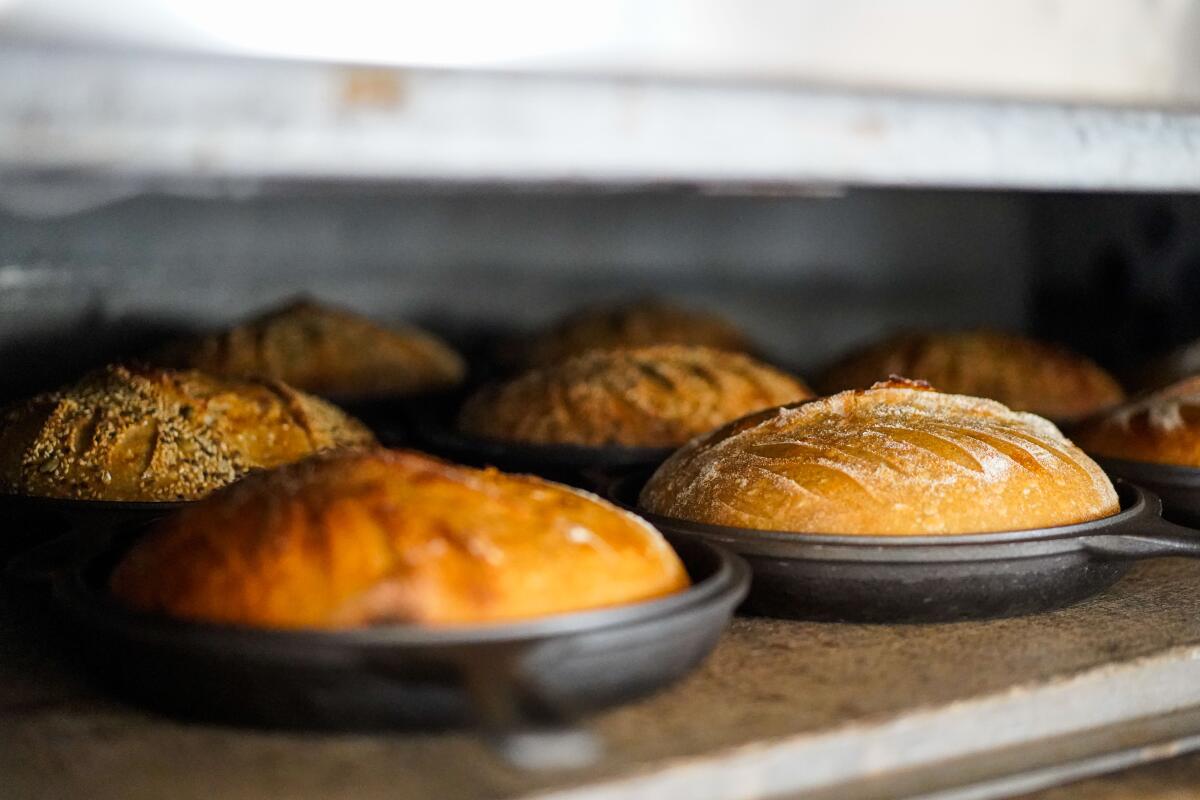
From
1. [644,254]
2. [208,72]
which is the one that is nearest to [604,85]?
[208,72]

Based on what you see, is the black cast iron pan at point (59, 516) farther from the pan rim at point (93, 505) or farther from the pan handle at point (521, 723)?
the pan handle at point (521, 723)

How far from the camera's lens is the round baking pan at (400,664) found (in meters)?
1.00

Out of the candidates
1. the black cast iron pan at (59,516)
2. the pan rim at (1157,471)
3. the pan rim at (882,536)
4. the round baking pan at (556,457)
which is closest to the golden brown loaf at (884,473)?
the pan rim at (882,536)

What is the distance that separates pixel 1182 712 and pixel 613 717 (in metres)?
0.64

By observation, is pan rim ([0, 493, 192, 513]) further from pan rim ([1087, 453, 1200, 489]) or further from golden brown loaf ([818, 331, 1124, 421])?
golden brown loaf ([818, 331, 1124, 421])

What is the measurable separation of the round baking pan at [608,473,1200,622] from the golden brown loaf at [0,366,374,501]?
2.02 feet

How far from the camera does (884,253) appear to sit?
3.57 metres

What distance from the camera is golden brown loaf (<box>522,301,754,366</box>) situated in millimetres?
2971

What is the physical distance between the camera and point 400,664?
1010mm

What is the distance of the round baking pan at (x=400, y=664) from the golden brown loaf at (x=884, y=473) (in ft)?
1.07

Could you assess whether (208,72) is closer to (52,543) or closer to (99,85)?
→ (99,85)

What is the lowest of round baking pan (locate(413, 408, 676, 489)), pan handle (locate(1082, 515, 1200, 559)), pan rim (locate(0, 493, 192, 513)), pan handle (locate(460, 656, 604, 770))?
round baking pan (locate(413, 408, 676, 489))

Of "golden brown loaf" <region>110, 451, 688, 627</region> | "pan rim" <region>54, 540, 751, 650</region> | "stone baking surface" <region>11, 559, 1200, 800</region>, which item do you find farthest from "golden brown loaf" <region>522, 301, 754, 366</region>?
"pan rim" <region>54, 540, 751, 650</region>

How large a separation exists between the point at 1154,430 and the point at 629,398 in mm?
788
